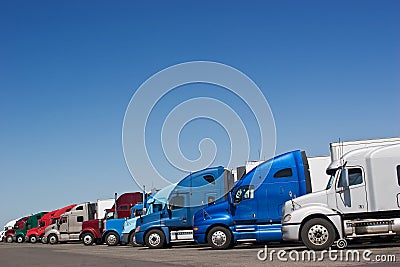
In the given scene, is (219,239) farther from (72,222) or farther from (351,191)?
(72,222)

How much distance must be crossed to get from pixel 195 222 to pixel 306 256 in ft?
23.5

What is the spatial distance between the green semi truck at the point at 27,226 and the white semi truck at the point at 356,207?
107ft

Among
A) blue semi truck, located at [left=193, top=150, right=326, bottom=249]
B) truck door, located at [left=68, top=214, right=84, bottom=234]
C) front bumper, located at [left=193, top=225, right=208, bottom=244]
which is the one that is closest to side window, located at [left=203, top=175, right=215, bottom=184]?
blue semi truck, located at [left=193, top=150, right=326, bottom=249]

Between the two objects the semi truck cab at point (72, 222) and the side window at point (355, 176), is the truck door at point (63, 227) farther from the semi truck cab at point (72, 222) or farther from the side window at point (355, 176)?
the side window at point (355, 176)

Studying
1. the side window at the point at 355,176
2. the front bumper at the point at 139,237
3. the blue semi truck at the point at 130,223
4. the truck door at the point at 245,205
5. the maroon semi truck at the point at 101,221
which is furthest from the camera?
the maroon semi truck at the point at 101,221

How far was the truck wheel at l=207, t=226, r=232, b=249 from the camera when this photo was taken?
67.9 ft

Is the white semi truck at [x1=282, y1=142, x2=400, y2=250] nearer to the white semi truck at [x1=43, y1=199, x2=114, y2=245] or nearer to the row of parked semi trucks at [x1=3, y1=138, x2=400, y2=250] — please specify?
the row of parked semi trucks at [x1=3, y1=138, x2=400, y2=250]

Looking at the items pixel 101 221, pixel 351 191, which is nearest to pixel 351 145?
pixel 351 191

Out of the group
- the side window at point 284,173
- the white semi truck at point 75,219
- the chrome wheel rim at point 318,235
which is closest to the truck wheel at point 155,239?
the side window at point 284,173

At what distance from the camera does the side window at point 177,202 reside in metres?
24.4

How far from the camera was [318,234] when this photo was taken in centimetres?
1619

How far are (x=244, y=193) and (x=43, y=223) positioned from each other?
26.6 meters

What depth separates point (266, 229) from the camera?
20422 mm

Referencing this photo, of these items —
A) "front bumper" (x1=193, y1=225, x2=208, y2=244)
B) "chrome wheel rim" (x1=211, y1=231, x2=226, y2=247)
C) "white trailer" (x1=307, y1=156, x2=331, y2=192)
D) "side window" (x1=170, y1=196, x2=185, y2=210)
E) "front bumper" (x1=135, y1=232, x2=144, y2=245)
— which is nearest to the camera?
"chrome wheel rim" (x1=211, y1=231, x2=226, y2=247)
